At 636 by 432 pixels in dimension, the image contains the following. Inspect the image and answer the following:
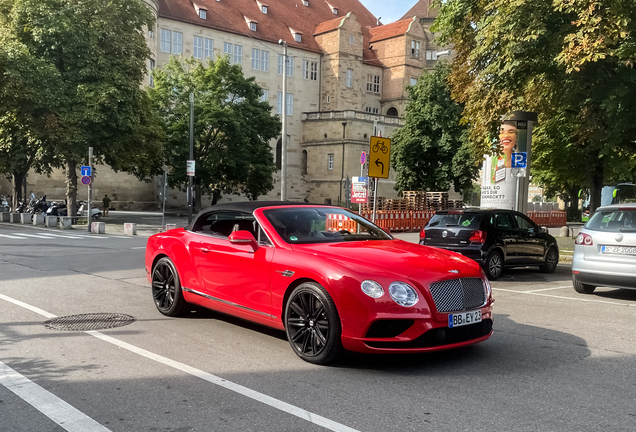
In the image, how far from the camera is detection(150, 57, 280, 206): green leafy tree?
46844mm

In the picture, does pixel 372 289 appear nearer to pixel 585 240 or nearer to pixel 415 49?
pixel 585 240

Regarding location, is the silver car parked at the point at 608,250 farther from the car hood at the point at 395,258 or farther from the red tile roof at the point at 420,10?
the red tile roof at the point at 420,10

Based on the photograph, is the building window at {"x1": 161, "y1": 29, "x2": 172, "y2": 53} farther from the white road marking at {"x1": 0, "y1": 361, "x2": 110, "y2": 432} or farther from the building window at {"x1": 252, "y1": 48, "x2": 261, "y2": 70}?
the white road marking at {"x1": 0, "y1": 361, "x2": 110, "y2": 432}

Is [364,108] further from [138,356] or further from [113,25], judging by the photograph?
[138,356]

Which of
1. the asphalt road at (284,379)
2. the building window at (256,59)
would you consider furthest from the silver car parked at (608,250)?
the building window at (256,59)

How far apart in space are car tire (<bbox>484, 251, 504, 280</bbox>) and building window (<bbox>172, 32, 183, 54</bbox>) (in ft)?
188

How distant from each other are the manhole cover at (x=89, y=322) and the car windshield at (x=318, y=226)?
2.34 metres

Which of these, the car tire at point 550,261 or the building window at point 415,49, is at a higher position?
the building window at point 415,49

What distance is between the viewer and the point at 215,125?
47.2m

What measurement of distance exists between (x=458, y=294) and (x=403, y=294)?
61 centimetres

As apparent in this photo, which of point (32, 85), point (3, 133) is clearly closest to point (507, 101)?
point (32, 85)

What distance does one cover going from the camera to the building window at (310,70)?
74.9m

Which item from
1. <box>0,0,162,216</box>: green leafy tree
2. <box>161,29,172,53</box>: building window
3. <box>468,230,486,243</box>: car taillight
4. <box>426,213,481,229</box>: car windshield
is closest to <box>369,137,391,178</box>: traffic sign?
<box>426,213,481,229</box>: car windshield

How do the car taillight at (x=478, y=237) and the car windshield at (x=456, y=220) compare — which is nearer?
the car taillight at (x=478, y=237)
